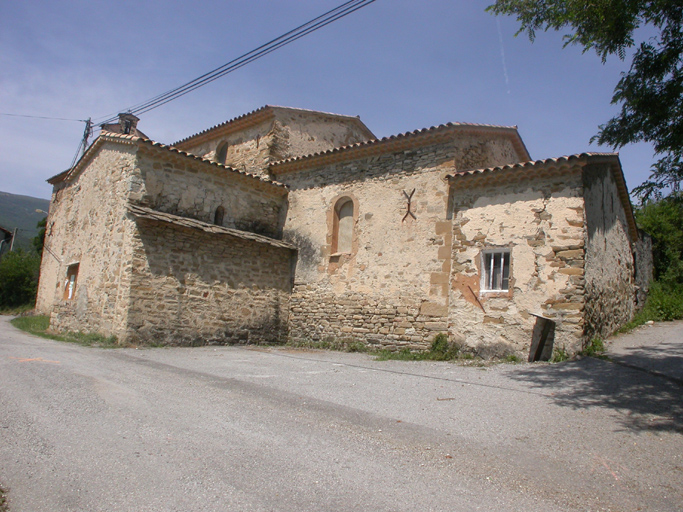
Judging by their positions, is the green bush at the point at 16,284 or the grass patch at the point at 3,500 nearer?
the grass patch at the point at 3,500

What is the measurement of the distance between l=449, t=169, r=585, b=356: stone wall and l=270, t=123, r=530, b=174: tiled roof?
1.47 meters

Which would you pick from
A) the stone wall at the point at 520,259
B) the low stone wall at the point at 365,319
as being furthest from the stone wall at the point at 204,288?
the stone wall at the point at 520,259

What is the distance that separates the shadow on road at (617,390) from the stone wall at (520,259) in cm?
121

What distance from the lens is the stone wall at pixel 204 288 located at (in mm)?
10969

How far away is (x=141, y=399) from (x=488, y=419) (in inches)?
165

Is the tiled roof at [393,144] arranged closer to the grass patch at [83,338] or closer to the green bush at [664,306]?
the green bush at [664,306]

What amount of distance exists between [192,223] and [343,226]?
4.19m

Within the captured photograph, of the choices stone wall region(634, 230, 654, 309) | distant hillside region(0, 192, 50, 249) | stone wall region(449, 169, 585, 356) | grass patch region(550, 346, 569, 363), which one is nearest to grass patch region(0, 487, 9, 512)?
grass patch region(550, 346, 569, 363)

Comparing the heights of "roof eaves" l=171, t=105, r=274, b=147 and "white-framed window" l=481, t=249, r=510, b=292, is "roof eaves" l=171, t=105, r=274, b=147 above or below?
above

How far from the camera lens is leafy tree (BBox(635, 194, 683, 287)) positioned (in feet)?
56.9

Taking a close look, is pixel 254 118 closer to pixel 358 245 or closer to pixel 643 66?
pixel 358 245

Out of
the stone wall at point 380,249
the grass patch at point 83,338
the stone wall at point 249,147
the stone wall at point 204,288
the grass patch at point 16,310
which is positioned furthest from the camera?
the grass patch at point 16,310

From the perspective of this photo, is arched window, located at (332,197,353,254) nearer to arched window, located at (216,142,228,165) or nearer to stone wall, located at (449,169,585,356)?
stone wall, located at (449,169,585,356)

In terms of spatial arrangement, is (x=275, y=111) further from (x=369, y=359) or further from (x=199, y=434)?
(x=199, y=434)
